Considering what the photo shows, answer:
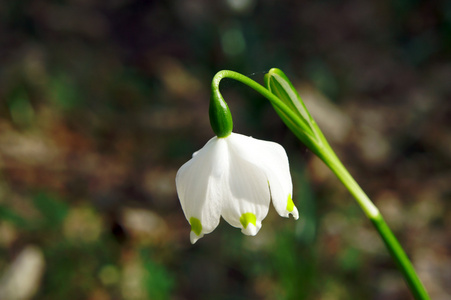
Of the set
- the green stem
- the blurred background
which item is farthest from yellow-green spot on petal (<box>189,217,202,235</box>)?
the blurred background

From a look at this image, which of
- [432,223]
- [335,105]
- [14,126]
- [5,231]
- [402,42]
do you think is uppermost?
[402,42]

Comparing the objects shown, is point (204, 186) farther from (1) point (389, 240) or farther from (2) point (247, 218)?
(1) point (389, 240)

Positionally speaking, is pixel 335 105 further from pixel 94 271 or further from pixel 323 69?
pixel 94 271

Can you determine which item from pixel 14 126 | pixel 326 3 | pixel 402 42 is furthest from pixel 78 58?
pixel 402 42

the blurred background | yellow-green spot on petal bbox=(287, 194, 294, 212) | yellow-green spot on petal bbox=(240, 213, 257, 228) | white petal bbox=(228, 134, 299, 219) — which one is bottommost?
the blurred background

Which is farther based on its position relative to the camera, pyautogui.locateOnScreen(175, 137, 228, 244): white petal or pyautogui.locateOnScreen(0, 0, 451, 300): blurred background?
pyautogui.locateOnScreen(0, 0, 451, 300): blurred background

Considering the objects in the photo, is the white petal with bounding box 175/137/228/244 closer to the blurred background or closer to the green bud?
the green bud

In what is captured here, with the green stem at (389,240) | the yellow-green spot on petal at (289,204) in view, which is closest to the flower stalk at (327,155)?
the green stem at (389,240)
